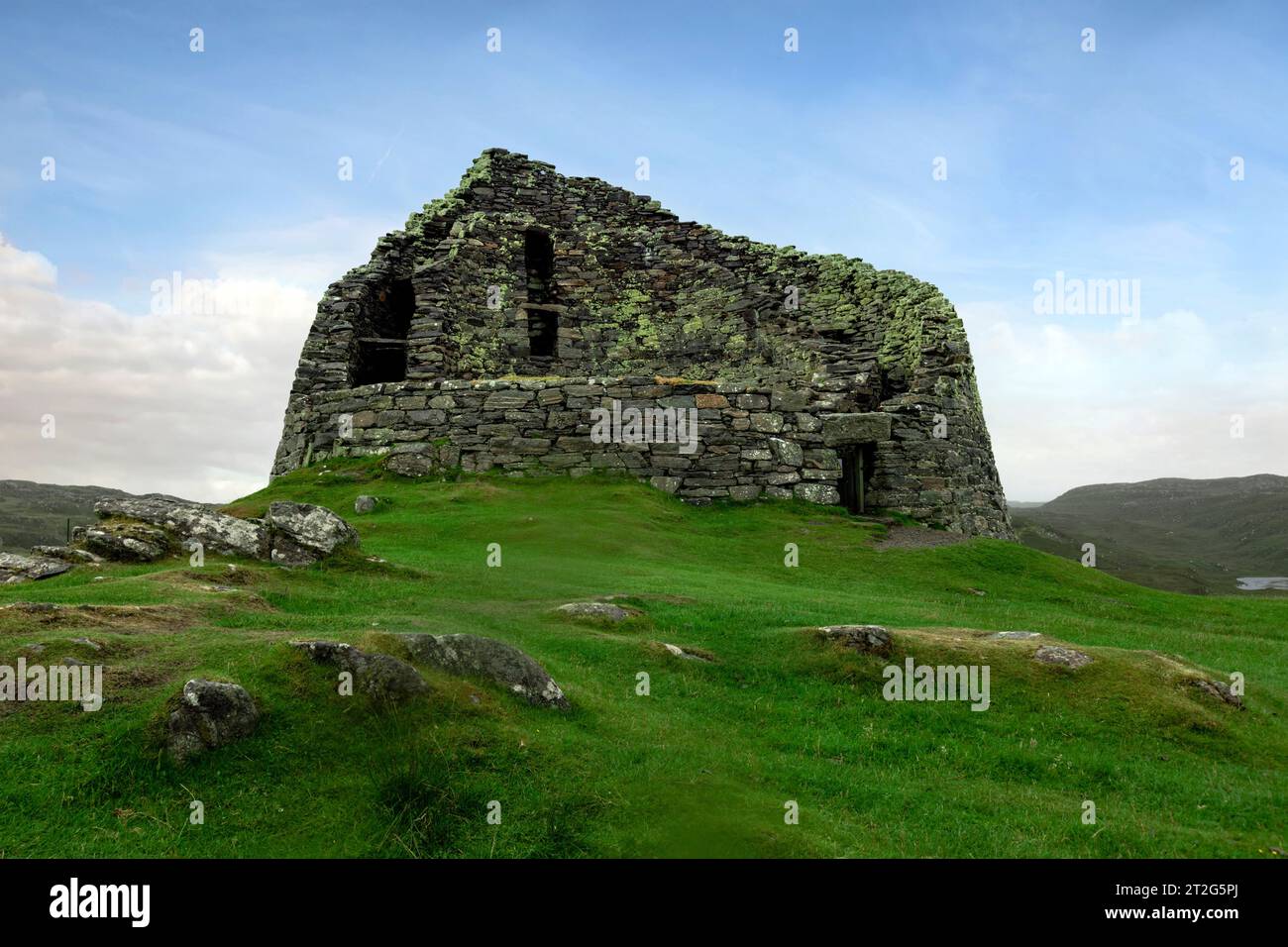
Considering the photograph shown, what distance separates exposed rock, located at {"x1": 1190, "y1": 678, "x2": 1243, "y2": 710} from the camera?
34.5 ft

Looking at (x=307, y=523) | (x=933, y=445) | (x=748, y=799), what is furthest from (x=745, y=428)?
(x=748, y=799)

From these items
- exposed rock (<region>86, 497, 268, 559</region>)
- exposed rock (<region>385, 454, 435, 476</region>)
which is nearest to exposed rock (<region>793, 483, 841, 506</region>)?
exposed rock (<region>385, 454, 435, 476</region>)

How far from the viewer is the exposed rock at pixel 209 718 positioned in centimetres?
652

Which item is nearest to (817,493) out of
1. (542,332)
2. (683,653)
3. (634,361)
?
(634,361)

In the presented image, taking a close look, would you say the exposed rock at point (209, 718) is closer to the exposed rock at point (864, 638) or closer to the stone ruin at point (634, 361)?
the exposed rock at point (864, 638)

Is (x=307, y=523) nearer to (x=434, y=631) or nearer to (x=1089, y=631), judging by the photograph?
(x=434, y=631)

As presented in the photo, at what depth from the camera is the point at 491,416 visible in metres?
25.5

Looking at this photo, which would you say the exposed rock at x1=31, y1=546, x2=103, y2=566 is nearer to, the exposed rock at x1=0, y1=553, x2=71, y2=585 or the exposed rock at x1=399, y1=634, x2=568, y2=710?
the exposed rock at x1=0, y1=553, x2=71, y2=585

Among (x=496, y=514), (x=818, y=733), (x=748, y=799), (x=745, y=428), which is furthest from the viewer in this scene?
(x=745, y=428)

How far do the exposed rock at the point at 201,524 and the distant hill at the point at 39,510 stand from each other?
85.2 ft

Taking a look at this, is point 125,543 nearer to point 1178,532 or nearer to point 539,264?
point 539,264

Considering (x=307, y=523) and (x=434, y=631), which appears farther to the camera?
(x=307, y=523)
